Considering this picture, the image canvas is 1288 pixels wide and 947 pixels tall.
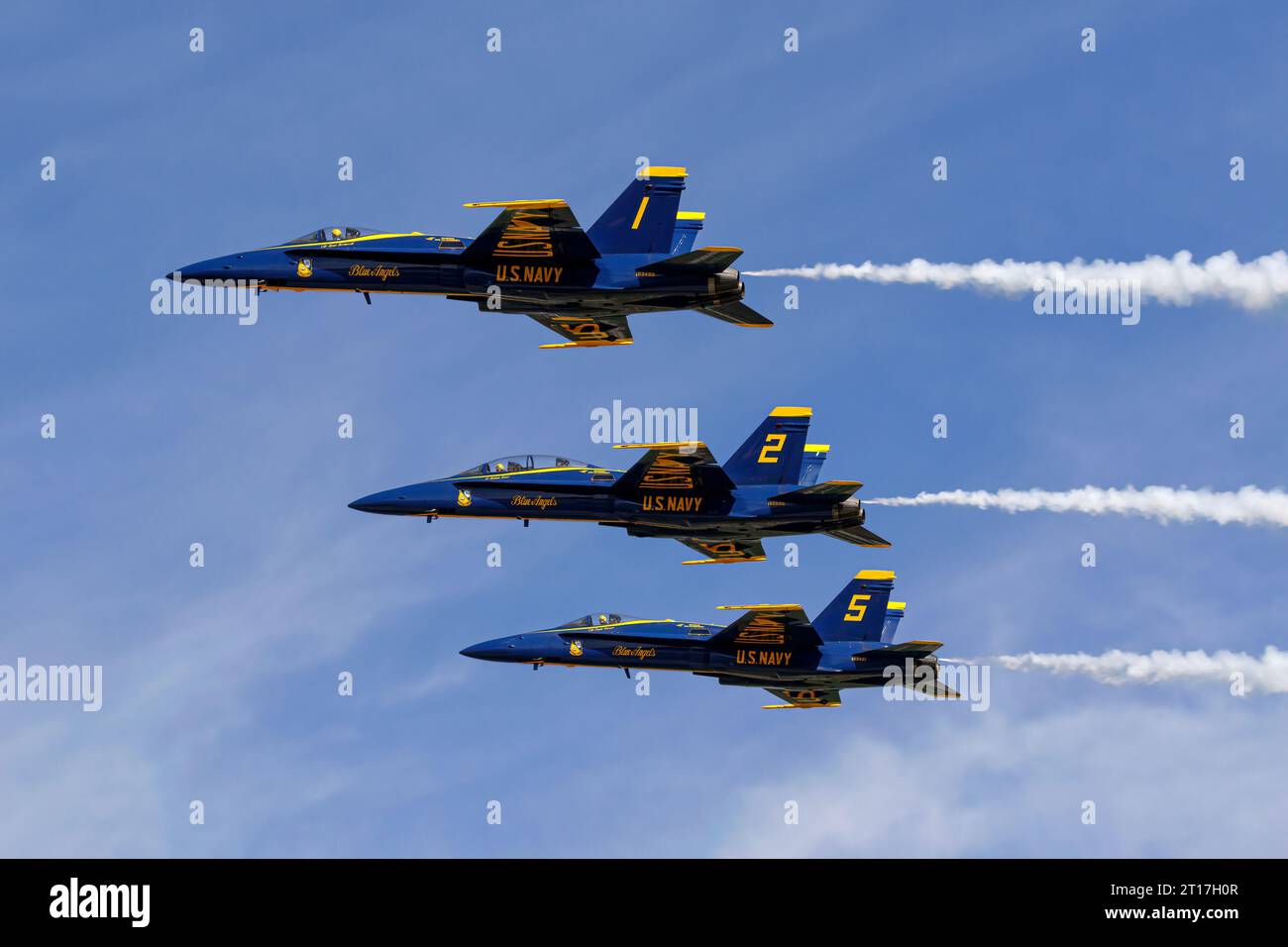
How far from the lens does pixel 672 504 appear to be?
81.8 meters

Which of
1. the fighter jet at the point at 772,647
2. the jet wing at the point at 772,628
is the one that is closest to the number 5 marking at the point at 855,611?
the fighter jet at the point at 772,647

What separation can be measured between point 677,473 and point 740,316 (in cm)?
657

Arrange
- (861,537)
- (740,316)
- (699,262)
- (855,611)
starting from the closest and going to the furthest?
1. (699,262)
2. (740,316)
3. (861,537)
4. (855,611)

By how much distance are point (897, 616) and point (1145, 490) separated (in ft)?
40.8

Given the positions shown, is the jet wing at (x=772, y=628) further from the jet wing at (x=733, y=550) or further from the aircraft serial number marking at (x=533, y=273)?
the aircraft serial number marking at (x=533, y=273)

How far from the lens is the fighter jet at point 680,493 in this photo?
8088 cm

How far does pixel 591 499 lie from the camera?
82562 millimetres

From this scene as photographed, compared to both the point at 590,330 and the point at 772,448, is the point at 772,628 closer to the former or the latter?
the point at 772,448

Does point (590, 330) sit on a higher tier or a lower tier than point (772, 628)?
higher

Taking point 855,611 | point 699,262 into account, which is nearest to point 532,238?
point 699,262

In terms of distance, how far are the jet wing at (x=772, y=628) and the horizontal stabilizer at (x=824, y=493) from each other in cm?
520

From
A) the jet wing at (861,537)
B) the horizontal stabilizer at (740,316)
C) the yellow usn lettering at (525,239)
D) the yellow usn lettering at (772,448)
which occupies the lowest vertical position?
the jet wing at (861,537)

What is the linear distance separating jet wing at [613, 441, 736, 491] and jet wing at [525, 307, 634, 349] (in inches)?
170
